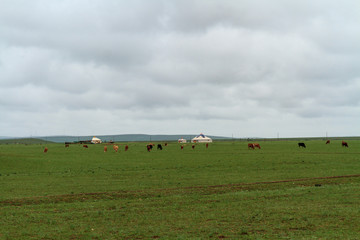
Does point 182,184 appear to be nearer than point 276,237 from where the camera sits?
No

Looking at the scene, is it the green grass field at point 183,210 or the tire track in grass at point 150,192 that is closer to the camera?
the green grass field at point 183,210

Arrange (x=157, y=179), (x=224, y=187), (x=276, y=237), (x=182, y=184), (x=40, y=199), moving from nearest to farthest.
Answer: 1. (x=276, y=237)
2. (x=40, y=199)
3. (x=224, y=187)
4. (x=182, y=184)
5. (x=157, y=179)

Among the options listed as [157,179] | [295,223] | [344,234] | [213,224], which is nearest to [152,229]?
[213,224]

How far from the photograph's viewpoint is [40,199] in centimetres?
1691

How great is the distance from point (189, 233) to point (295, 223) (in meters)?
3.39

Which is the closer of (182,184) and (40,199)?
(40,199)

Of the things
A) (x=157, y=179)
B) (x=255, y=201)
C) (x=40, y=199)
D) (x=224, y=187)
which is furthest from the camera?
(x=157, y=179)

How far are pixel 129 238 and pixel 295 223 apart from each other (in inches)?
199

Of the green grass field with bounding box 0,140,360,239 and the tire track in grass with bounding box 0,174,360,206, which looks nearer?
the green grass field with bounding box 0,140,360,239

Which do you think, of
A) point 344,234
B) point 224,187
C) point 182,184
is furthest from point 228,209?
point 182,184

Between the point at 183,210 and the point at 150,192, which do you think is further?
the point at 150,192

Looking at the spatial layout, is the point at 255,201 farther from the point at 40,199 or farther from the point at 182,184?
the point at 40,199

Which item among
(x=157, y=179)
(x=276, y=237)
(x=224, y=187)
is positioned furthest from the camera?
(x=157, y=179)

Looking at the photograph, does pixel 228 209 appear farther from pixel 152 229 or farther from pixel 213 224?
pixel 152 229
